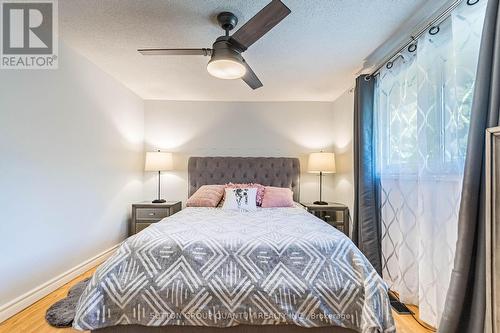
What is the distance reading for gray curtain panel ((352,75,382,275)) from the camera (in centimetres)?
256

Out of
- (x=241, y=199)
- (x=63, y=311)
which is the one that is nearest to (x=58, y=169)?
(x=63, y=311)

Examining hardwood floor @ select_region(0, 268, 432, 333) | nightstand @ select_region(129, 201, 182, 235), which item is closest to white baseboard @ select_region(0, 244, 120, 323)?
hardwood floor @ select_region(0, 268, 432, 333)

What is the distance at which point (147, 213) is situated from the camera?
11.4 feet

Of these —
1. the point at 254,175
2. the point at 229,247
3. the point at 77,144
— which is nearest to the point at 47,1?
the point at 77,144

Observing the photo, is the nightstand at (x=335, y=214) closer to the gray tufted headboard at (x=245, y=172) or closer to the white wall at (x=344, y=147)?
the white wall at (x=344, y=147)

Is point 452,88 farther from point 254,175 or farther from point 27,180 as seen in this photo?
point 27,180

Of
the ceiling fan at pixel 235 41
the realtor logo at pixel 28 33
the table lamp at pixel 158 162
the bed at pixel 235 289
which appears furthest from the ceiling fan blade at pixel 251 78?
the table lamp at pixel 158 162

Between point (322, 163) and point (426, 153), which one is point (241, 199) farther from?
point (426, 153)

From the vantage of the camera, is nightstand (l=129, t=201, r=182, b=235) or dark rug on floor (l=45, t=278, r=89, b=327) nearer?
dark rug on floor (l=45, t=278, r=89, b=327)

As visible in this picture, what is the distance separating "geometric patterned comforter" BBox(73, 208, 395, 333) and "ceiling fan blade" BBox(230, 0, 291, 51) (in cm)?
140

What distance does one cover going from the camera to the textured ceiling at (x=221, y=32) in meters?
1.80

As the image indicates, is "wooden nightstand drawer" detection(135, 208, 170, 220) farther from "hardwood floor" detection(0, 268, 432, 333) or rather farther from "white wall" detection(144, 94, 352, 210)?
"hardwood floor" detection(0, 268, 432, 333)

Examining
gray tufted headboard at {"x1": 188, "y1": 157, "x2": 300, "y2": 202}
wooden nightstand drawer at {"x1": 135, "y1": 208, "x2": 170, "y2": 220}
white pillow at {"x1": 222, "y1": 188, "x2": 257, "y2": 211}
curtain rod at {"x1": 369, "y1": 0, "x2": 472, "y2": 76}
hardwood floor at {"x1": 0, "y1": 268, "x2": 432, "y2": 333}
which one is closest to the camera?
curtain rod at {"x1": 369, "y1": 0, "x2": 472, "y2": 76}

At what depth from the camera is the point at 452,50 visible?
5.61 feet
